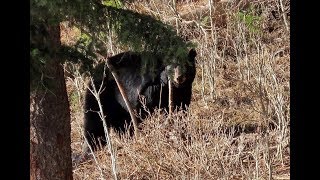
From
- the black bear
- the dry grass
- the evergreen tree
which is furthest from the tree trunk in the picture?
the black bear

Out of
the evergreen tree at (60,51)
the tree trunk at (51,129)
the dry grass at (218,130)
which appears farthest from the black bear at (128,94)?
the tree trunk at (51,129)

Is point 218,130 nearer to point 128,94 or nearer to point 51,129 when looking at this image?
point 51,129

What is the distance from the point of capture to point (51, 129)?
16.3ft

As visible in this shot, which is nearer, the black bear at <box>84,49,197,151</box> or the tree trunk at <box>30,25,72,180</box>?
the tree trunk at <box>30,25,72,180</box>

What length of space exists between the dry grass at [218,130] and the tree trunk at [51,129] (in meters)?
0.80

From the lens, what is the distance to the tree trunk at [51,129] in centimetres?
488

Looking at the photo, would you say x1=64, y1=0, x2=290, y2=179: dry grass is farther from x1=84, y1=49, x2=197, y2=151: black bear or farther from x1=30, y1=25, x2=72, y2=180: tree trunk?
x1=30, y1=25, x2=72, y2=180: tree trunk

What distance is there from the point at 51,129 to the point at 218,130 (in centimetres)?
221

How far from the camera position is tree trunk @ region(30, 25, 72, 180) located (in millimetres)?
4879

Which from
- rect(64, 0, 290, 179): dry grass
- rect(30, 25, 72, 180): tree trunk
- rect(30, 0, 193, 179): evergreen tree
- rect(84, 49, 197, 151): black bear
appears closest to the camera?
rect(30, 0, 193, 179): evergreen tree

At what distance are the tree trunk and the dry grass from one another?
80 cm

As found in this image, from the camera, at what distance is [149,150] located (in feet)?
20.8
